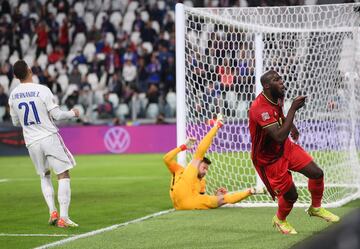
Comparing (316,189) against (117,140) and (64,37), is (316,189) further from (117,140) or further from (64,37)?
(64,37)

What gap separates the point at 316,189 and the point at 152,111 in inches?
602

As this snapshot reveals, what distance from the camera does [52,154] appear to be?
7.64m

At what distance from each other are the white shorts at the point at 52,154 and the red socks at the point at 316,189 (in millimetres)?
2600

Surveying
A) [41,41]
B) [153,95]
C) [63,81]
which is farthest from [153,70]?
[41,41]

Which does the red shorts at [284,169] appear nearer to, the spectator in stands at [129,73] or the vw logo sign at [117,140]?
the vw logo sign at [117,140]

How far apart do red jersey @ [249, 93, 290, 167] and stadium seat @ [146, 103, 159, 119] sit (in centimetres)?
1523

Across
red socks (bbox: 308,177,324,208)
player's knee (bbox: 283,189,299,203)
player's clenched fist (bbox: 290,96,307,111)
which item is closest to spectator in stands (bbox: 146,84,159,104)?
red socks (bbox: 308,177,324,208)

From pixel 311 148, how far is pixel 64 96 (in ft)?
41.3

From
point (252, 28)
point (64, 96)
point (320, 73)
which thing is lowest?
point (64, 96)

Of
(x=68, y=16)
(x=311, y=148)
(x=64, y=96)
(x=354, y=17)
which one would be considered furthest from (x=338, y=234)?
(x=68, y=16)

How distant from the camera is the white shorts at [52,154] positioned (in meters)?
7.66

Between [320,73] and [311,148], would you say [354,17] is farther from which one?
[311,148]

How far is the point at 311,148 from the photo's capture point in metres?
11.8

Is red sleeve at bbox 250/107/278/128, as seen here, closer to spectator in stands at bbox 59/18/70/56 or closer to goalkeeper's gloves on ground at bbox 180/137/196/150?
goalkeeper's gloves on ground at bbox 180/137/196/150
